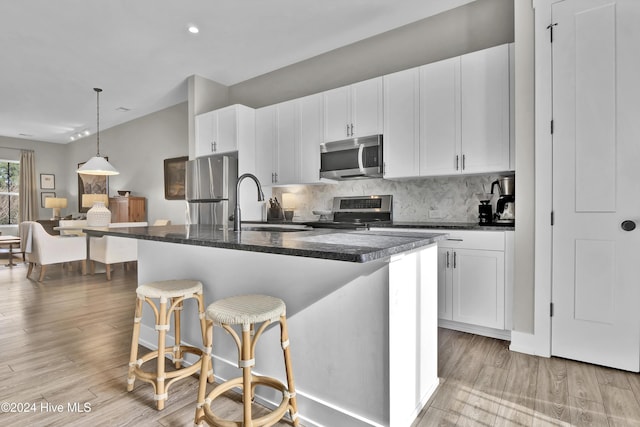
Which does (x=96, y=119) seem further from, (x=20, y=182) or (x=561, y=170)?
(x=561, y=170)

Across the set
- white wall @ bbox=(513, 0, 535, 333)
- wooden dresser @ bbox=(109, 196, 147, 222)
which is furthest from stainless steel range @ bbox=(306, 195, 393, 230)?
wooden dresser @ bbox=(109, 196, 147, 222)

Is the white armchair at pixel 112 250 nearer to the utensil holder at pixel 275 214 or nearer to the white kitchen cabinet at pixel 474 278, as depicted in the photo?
the utensil holder at pixel 275 214

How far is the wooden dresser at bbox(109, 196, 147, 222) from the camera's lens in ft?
19.8

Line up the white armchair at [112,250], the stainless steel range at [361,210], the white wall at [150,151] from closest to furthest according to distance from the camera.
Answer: the stainless steel range at [361,210] → the white armchair at [112,250] → the white wall at [150,151]

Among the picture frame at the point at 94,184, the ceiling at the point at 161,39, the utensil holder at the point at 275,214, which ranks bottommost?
→ the utensil holder at the point at 275,214

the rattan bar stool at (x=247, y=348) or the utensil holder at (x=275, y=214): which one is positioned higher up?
the utensil holder at (x=275, y=214)

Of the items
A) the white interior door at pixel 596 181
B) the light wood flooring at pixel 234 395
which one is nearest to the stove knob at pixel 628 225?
the white interior door at pixel 596 181

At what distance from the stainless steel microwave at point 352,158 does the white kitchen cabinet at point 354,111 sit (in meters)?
0.07

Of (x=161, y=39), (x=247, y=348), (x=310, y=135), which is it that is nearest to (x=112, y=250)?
(x=161, y=39)

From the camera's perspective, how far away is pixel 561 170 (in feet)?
7.39

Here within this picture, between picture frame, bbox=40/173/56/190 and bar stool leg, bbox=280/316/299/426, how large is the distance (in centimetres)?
988

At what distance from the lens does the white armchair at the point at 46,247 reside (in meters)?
4.79

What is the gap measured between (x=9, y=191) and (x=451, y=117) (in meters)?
10.00

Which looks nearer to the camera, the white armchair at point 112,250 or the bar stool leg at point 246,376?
the bar stool leg at point 246,376
